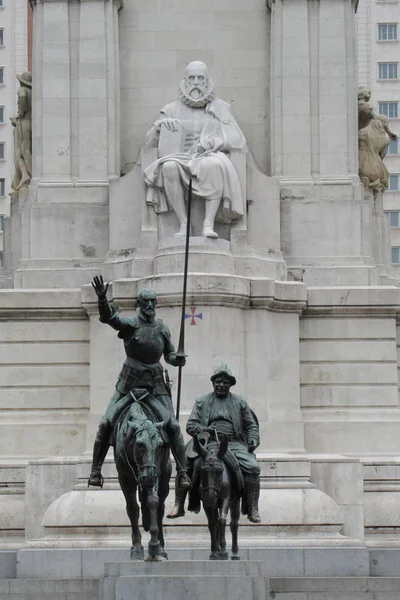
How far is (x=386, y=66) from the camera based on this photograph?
80.1m

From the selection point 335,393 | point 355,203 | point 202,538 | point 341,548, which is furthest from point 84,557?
point 355,203

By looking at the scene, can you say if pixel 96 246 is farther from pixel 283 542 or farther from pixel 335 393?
pixel 283 542

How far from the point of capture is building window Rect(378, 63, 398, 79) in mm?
79938

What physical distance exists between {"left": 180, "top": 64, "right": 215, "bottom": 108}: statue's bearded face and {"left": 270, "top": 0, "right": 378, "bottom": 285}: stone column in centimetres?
172

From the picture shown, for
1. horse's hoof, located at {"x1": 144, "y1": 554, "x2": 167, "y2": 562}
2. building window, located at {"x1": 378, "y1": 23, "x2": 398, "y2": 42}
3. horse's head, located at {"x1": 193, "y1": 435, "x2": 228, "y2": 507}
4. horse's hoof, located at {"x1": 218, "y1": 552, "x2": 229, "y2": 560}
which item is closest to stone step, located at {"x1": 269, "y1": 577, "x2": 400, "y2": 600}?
horse's hoof, located at {"x1": 218, "y1": 552, "x2": 229, "y2": 560}

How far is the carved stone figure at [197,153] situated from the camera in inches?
1537

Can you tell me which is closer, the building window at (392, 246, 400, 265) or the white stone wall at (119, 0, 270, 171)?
the white stone wall at (119, 0, 270, 171)

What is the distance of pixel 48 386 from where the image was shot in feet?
130

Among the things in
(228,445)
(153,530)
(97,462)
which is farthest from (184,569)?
(228,445)

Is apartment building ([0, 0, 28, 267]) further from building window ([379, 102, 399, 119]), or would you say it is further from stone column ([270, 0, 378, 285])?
stone column ([270, 0, 378, 285])

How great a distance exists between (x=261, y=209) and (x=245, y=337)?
315 centimetres

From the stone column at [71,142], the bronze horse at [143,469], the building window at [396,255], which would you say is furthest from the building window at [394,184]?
the bronze horse at [143,469]

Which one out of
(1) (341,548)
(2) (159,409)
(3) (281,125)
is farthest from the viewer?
(3) (281,125)

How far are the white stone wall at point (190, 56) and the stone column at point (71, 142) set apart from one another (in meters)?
0.44
